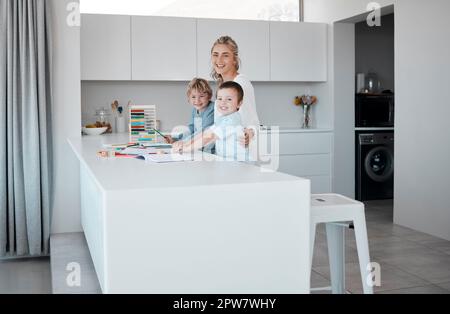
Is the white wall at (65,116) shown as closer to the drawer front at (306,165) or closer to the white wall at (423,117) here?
the drawer front at (306,165)

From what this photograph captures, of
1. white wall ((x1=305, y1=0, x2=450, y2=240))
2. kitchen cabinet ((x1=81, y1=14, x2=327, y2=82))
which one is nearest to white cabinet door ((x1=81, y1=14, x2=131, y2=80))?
kitchen cabinet ((x1=81, y1=14, x2=327, y2=82))

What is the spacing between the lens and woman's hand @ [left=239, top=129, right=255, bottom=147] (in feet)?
9.92

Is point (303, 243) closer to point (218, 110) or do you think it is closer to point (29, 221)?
point (218, 110)

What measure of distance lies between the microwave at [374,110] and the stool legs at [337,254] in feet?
12.5

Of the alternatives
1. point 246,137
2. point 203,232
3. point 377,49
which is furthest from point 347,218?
point 377,49

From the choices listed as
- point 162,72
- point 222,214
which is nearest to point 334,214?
point 222,214

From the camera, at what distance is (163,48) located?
229 inches

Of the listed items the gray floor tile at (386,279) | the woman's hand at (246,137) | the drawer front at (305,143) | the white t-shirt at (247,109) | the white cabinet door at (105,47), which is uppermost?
the white cabinet door at (105,47)

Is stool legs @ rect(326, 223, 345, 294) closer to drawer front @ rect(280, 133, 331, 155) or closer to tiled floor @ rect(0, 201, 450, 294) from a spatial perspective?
tiled floor @ rect(0, 201, 450, 294)

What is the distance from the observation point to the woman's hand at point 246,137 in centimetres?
302

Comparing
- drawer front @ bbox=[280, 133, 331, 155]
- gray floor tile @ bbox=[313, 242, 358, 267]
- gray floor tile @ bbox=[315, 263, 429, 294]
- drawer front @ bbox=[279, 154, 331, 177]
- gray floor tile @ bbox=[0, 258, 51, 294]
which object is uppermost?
drawer front @ bbox=[280, 133, 331, 155]

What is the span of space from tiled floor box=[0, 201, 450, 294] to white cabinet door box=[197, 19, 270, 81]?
1984mm

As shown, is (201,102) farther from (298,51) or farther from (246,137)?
(298,51)

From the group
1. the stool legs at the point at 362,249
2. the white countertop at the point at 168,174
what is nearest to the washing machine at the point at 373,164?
the stool legs at the point at 362,249
